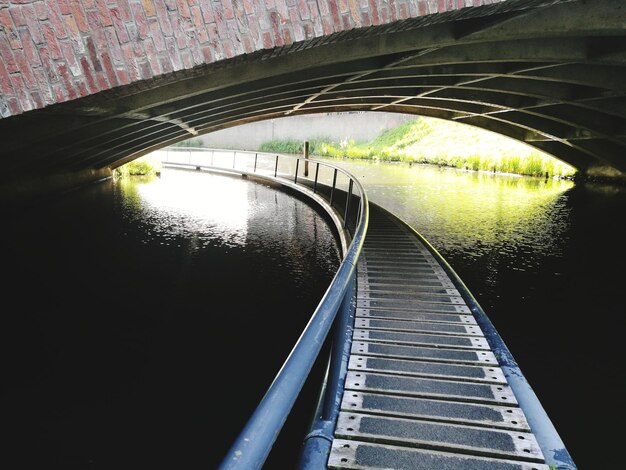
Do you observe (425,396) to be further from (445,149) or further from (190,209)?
(445,149)

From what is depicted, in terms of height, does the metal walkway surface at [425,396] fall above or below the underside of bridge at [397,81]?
below

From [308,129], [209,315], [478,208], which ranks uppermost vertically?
[209,315]

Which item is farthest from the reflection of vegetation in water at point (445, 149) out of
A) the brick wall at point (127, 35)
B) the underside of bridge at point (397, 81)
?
the brick wall at point (127, 35)

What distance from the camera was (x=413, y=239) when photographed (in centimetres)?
949

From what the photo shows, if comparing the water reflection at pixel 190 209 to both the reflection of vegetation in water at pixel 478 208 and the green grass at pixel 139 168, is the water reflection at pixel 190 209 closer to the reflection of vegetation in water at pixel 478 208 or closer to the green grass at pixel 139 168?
the green grass at pixel 139 168

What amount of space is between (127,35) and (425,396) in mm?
3722

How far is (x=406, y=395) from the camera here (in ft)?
12.5

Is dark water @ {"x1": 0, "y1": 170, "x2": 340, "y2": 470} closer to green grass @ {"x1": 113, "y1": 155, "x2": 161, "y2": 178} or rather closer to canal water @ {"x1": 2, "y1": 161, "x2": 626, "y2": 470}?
canal water @ {"x1": 2, "y1": 161, "x2": 626, "y2": 470}

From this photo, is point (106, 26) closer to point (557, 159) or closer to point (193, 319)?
point (193, 319)

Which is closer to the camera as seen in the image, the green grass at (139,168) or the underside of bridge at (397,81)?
the underside of bridge at (397,81)

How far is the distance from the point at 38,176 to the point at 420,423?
14.6 m

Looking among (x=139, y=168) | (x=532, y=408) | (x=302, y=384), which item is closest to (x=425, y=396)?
(x=532, y=408)

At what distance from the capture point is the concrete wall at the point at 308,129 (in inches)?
1813

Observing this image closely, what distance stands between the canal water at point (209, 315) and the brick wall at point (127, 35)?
9.32ft
